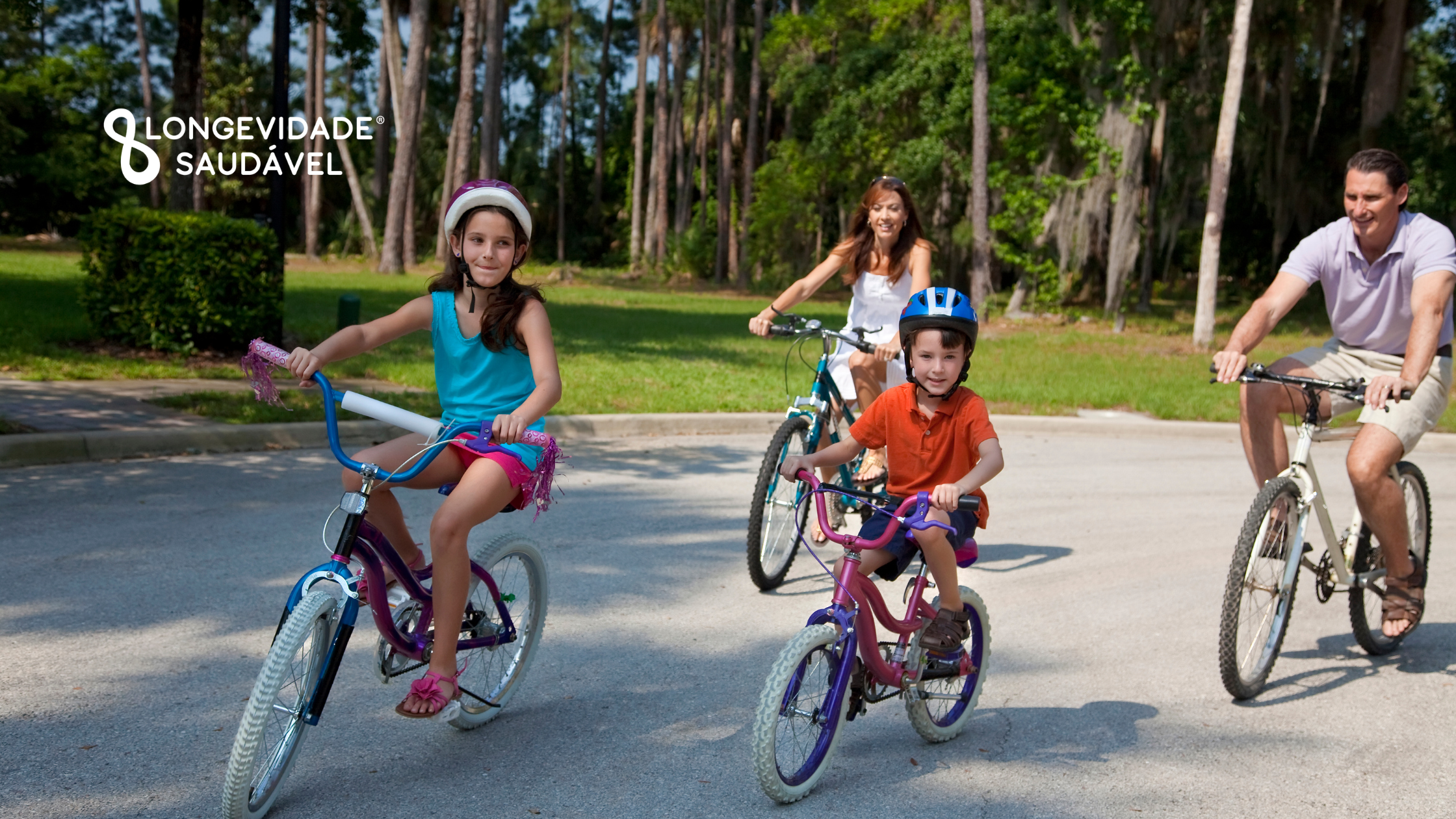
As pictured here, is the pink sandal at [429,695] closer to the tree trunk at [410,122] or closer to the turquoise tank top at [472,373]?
the turquoise tank top at [472,373]

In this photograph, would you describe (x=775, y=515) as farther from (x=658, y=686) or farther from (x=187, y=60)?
(x=187, y=60)

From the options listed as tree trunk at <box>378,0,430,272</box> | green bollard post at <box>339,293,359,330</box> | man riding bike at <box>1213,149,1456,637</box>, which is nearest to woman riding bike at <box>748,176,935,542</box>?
man riding bike at <box>1213,149,1456,637</box>

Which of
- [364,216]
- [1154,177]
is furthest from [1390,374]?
[364,216]

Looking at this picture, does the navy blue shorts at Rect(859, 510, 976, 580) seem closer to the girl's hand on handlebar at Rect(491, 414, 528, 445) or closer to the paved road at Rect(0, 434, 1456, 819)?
the paved road at Rect(0, 434, 1456, 819)

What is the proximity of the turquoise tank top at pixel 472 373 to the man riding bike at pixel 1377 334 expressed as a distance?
9.37ft

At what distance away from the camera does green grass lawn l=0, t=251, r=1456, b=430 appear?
479 inches

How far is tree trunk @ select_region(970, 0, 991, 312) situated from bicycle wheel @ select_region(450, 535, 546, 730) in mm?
21583

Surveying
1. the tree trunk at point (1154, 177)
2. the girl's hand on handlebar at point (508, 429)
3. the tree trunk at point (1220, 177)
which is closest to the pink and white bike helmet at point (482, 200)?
the girl's hand on handlebar at point (508, 429)

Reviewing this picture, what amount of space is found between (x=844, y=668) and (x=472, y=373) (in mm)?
1506

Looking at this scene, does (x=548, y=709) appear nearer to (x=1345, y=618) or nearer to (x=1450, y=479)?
(x=1345, y=618)

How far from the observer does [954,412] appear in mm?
4086

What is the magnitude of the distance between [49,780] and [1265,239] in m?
41.3

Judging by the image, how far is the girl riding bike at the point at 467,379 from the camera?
3732 millimetres

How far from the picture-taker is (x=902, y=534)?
4027 mm
